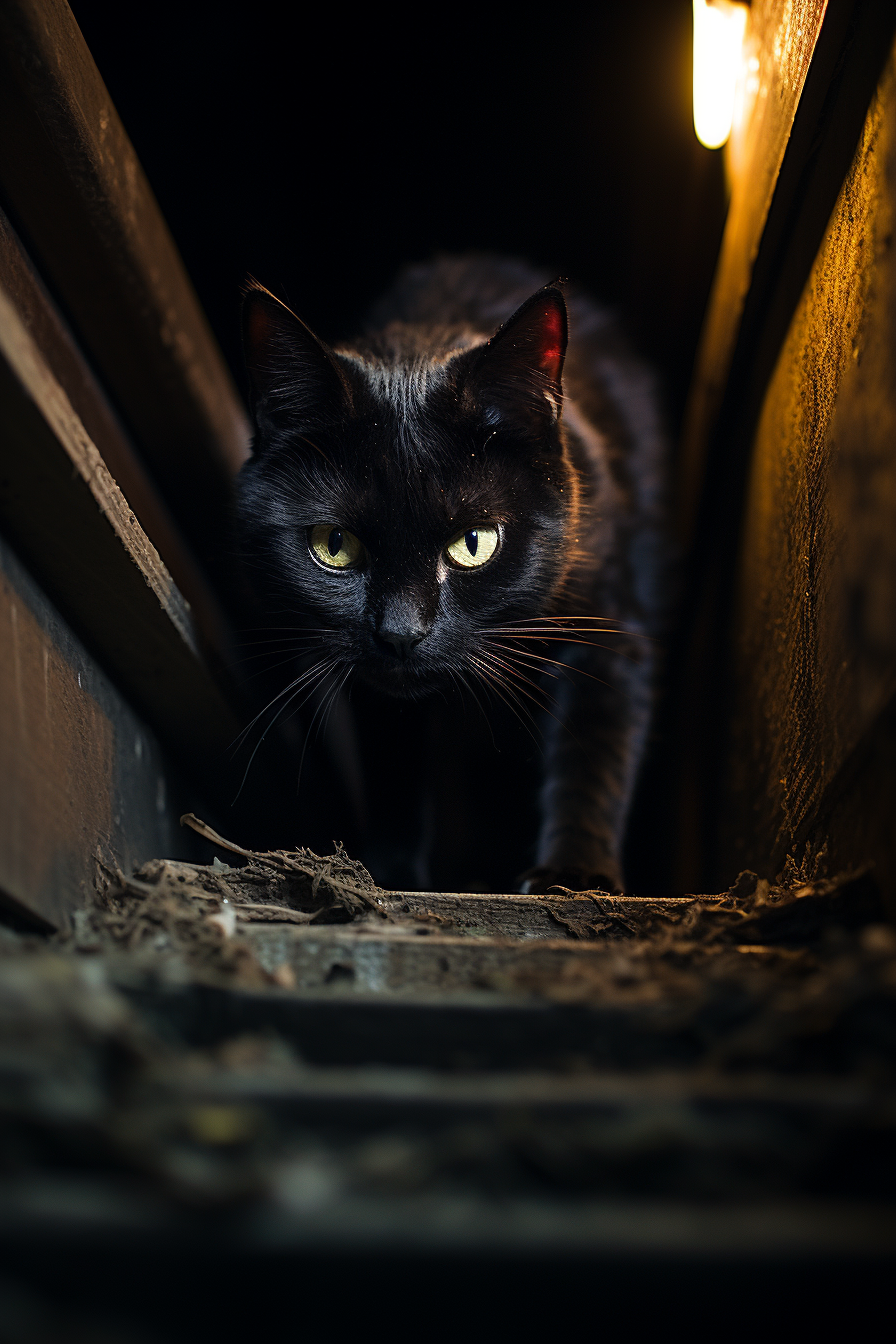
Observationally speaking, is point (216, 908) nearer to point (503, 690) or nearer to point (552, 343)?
point (503, 690)

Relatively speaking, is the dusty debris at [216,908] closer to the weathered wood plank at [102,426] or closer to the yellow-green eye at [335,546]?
the weathered wood plank at [102,426]

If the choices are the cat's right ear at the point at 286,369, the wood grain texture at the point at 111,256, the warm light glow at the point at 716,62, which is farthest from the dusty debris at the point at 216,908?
the warm light glow at the point at 716,62

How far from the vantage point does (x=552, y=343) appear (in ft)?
5.57

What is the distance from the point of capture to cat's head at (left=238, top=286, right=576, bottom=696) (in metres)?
1.64

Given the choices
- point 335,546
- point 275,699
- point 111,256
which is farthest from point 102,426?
point 275,699

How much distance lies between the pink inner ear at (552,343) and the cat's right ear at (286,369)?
0.36m

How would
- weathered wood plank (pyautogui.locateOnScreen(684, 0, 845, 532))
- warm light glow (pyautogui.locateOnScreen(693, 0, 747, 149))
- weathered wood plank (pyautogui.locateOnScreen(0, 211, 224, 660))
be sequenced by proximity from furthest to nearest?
warm light glow (pyautogui.locateOnScreen(693, 0, 747, 149))
weathered wood plank (pyautogui.locateOnScreen(0, 211, 224, 660))
weathered wood plank (pyautogui.locateOnScreen(684, 0, 845, 532))

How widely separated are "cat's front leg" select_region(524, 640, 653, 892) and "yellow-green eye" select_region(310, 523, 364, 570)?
0.49 metres

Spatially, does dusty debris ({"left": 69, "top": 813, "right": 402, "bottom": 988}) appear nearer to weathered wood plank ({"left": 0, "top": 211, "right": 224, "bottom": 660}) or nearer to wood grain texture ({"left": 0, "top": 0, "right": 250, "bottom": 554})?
weathered wood plank ({"left": 0, "top": 211, "right": 224, "bottom": 660})

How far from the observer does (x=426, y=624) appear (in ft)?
5.23

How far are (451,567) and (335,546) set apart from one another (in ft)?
0.71

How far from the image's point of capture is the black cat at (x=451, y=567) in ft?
5.47

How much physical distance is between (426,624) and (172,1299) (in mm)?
1164

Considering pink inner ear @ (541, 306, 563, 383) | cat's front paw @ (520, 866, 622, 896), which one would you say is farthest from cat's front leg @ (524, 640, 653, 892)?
pink inner ear @ (541, 306, 563, 383)
